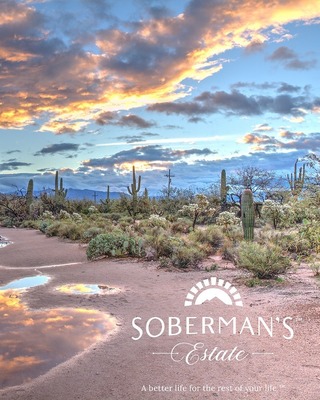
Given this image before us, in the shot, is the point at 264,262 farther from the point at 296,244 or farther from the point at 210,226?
the point at 210,226

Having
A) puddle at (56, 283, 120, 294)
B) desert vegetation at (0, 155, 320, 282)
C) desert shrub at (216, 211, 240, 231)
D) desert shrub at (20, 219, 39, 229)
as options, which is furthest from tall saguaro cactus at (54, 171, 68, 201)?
puddle at (56, 283, 120, 294)

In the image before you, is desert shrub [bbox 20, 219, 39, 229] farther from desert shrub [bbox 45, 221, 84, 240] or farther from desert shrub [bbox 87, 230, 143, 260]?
desert shrub [bbox 87, 230, 143, 260]

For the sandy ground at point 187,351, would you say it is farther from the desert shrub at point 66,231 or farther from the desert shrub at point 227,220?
the desert shrub at point 66,231

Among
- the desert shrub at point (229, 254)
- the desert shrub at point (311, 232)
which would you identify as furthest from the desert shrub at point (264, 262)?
the desert shrub at point (311, 232)

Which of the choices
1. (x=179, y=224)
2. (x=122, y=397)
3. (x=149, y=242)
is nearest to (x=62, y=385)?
(x=122, y=397)

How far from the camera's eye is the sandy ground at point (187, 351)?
5250 mm

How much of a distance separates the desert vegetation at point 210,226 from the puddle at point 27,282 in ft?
11.2

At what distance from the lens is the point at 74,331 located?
7.68 meters

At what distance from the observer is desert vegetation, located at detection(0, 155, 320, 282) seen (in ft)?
36.0

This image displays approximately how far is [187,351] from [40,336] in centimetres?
263

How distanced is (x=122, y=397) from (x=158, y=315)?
3.41 metres

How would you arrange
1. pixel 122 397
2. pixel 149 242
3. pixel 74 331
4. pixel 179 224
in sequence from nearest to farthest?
pixel 122 397 → pixel 74 331 → pixel 149 242 → pixel 179 224

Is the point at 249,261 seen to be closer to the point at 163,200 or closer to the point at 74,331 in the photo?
the point at 74,331

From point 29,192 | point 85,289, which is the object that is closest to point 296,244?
point 85,289
